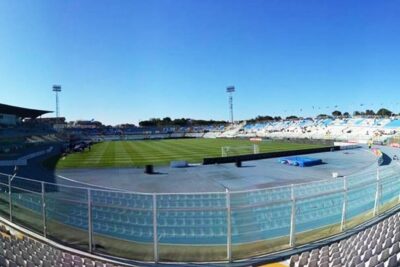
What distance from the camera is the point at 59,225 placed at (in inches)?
341

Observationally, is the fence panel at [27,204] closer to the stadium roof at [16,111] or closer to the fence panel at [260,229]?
the fence panel at [260,229]

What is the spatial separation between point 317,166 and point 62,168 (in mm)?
25050

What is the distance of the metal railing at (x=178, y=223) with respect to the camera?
7.43 m

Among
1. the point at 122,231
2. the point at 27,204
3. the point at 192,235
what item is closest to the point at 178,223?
the point at 192,235

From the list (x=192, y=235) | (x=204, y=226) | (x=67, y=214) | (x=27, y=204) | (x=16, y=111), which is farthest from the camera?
(x=16, y=111)

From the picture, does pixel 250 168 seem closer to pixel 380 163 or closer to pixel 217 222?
pixel 380 163

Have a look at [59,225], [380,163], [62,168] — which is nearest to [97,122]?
[62,168]

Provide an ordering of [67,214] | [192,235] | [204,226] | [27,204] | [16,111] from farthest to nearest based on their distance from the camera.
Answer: [16,111] → [27,204] → [67,214] → [192,235] → [204,226]

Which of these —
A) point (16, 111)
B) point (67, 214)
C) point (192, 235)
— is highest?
point (16, 111)

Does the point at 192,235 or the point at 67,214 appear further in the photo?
the point at 67,214

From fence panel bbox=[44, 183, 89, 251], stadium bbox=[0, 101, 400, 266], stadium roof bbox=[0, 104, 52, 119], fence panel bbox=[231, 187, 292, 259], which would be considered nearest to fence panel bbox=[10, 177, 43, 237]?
stadium bbox=[0, 101, 400, 266]

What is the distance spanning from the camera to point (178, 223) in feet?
26.6

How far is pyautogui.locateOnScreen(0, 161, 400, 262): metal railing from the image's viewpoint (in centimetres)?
743

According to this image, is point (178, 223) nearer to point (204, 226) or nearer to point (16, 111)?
point (204, 226)
